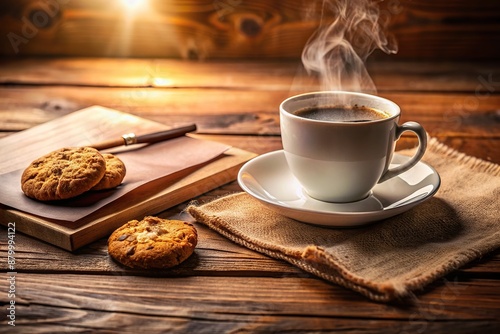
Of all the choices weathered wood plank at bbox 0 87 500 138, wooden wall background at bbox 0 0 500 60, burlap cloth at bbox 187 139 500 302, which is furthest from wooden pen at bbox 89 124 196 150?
wooden wall background at bbox 0 0 500 60

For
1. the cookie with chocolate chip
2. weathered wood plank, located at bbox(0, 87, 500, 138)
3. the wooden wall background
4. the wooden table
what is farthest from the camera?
the wooden wall background

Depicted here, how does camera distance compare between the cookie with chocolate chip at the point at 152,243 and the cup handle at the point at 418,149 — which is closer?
the cookie with chocolate chip at the point at 152,243

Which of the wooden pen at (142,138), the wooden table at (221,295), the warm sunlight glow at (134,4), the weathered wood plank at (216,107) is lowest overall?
the wooden table at (221,295)

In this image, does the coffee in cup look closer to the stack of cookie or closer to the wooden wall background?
the stack of cookie

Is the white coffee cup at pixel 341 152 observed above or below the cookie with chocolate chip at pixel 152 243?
above

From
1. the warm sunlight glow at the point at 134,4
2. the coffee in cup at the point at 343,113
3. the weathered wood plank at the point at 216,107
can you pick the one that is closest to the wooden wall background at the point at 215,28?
the warm sunlight glow at the point at 134,4

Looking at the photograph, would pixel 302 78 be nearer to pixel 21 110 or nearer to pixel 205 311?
pixel 21 110

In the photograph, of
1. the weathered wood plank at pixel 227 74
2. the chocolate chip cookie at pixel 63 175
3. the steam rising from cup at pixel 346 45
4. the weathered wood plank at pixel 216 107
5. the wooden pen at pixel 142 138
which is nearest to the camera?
the chocolate chip cookie at pixel 63 175

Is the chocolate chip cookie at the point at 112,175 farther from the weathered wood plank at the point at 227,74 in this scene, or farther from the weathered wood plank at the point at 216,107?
the weathered wood plank at the point at 227,74
